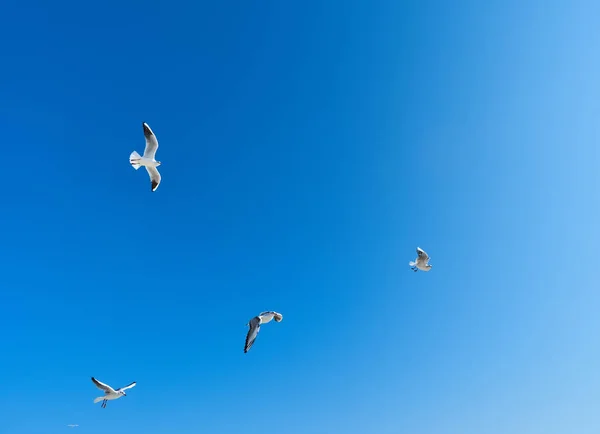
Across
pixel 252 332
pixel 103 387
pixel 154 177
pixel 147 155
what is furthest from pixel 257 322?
pixel 147 155

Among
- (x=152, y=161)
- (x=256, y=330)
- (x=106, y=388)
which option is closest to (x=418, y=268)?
(x=256, y=330)

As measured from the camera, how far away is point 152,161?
29734 millimetres

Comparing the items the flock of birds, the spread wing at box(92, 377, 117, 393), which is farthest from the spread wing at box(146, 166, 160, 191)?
the spread wing at box(92, 377, 117, 393)

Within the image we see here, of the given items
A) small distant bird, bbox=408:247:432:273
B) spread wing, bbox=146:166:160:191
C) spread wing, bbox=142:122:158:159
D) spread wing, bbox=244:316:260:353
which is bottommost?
spread wing, bbox=244:316:260:353

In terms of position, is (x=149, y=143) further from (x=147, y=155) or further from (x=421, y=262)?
(x=421, y=262)

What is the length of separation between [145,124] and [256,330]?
1663cm

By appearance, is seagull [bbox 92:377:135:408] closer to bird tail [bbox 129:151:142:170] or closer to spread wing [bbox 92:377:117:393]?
spread wing [bbox 92:377:117:393]

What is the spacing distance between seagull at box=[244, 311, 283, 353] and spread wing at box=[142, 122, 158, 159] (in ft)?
47.0

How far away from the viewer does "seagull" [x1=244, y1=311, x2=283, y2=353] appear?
71.6ft

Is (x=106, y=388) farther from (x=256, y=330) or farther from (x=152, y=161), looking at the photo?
(x=152, y=161)

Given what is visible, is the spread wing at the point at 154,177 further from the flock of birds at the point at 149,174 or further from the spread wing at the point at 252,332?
the spread wing at the point at 252,332

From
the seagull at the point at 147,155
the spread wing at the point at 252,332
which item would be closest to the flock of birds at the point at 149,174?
the seagull at the point at 147,155

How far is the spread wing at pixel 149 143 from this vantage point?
29469 mm

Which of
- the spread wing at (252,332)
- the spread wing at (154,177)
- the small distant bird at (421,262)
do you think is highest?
the spread wing at (154,177)
